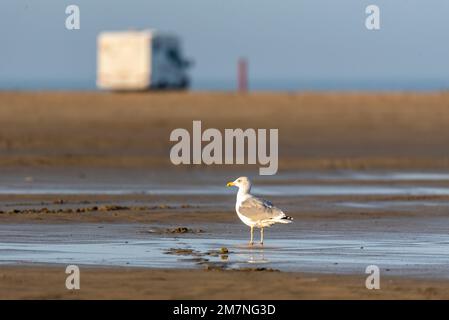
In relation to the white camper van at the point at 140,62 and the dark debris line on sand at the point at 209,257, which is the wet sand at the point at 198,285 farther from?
the white camper van at the point at 140,62

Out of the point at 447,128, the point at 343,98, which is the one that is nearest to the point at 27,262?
the point at 447,128

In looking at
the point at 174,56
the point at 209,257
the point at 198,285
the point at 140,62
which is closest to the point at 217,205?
the point at 209,257

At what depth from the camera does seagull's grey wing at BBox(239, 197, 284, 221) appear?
16.3 metres

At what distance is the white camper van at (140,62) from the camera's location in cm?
7456

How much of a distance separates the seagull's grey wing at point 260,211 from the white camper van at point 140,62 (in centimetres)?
5637

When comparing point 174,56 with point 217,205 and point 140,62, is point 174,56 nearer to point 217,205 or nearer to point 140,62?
point 140,62

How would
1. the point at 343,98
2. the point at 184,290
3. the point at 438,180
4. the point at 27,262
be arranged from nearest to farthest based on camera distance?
the point at 184,290
the point at 27,262
the point at 438,180
the point at 343,98

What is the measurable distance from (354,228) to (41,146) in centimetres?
1610

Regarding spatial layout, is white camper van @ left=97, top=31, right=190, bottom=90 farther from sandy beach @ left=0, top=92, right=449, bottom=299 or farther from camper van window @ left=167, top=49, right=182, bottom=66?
sandy beach @ left=0, top=92, right=449, bottom=299

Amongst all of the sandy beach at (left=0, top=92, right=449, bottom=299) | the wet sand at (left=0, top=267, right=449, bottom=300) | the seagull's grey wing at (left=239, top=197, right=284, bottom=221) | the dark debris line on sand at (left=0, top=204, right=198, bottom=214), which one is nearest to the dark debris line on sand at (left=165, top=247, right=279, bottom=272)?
the sandy beach at (left=0, top=92, right=449, bottom=299)

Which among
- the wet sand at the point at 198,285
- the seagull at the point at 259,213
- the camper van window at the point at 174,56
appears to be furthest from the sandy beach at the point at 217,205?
the camper van window at the point at 174,56

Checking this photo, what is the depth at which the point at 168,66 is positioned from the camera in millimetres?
76125

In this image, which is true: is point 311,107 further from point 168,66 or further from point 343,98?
point 168,66

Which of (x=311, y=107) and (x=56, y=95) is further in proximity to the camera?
(x=56, y=95)
